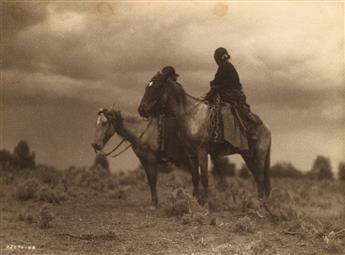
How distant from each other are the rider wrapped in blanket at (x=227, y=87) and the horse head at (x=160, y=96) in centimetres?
65

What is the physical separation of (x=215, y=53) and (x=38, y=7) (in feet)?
12.6

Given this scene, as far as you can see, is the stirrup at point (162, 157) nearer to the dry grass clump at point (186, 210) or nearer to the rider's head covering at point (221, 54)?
the dry grass clump at point (186, 210)

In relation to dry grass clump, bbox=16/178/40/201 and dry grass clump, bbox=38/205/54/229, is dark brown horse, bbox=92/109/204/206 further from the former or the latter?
dry grass clump, bbox=16/178/40/201

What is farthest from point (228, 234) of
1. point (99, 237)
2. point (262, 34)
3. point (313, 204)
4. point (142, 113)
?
point (313, 204)

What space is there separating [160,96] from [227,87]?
1.31 m

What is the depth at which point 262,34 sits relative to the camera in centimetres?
1045

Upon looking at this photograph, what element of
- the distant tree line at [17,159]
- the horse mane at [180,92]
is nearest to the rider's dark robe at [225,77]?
the horse mane at [180,92]

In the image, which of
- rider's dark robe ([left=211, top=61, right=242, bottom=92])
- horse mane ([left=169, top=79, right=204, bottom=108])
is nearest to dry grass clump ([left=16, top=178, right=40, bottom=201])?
horse mane ([left=169, top=79, right=204, bottom=108])

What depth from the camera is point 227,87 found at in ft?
31.8

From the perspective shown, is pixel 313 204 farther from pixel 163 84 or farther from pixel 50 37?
pixel 50 37

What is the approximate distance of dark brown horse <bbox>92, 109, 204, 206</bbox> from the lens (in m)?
10.3

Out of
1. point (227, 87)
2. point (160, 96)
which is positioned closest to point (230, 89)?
point (227, 87)

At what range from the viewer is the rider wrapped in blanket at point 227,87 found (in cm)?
963

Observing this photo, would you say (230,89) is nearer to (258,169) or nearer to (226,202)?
(258,169)
